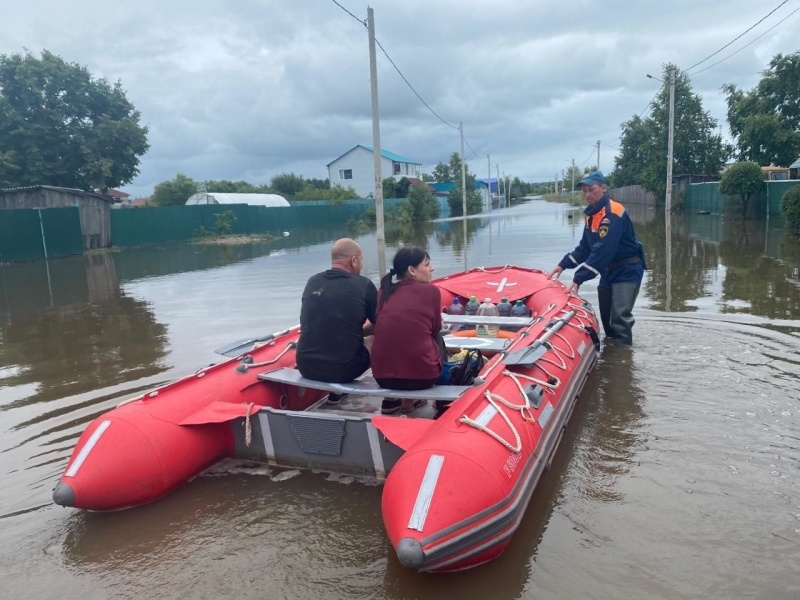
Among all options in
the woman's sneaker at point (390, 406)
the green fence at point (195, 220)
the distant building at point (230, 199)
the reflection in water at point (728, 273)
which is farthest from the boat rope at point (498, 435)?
the distant building at point (230, 199)

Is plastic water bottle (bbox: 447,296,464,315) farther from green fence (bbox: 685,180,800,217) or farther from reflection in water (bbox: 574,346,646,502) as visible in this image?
green fence (bbox: 685,180,800,217)

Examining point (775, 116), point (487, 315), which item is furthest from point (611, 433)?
point (775, 116)

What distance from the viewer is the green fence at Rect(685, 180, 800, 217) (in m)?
24.8

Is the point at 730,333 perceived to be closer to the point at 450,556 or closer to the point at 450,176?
the point at 450,556

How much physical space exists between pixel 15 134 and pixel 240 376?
26.7 metres

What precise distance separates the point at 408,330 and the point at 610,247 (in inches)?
137

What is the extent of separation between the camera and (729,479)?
11.7 ft

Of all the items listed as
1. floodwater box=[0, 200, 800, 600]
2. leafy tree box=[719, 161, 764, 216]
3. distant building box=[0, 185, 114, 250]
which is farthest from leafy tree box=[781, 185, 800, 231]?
distant building box=[0, 185, 114, 250]

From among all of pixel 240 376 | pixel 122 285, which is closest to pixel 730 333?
pixel 240 376

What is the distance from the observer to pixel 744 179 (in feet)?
84.2

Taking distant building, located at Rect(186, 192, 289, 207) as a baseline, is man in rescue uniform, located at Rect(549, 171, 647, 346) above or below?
below

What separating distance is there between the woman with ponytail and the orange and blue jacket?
124 inches

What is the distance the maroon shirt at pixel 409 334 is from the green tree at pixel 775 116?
116ft

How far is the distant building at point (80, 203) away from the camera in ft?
68.4
